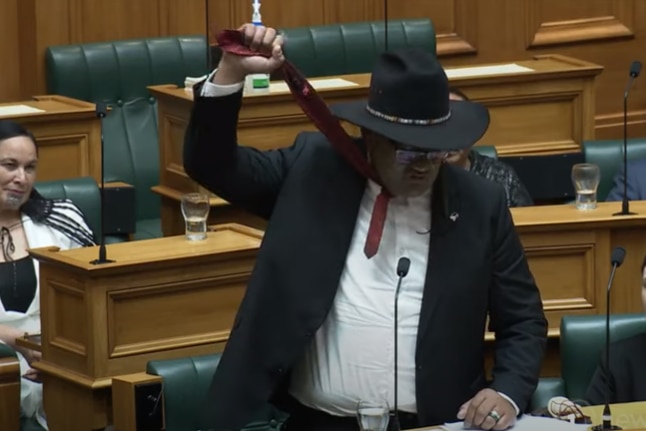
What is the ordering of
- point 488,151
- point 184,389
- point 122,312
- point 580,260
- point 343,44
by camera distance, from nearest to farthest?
point 184,389, point 122,312, point 580,260, point 488,151, point 343,44

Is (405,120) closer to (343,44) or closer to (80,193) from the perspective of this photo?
(80,193)

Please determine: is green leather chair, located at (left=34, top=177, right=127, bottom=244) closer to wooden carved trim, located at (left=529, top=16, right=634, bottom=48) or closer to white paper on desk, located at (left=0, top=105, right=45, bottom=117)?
white paper on desk, located at (left=0, top=105, right=45, bottom=117)

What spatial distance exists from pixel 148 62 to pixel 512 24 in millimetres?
1848

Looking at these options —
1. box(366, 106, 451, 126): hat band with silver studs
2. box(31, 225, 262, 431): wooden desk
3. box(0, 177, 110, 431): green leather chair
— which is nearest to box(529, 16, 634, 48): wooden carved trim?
box(0, 177, 110, 431): green leather chair

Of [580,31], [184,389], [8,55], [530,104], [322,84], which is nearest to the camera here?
[184,389]

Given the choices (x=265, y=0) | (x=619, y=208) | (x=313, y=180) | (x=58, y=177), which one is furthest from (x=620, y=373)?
(x=265, y=0)

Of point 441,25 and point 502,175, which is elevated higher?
point 441,25

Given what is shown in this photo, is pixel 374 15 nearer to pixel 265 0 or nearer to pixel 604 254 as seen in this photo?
pixel 265 0

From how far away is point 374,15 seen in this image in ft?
24.9

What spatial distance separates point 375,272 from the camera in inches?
121

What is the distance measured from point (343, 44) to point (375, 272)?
13.6ft

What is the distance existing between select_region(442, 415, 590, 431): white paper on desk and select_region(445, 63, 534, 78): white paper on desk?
346 cm

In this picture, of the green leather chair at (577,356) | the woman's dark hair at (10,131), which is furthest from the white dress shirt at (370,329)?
the woman's dark hair at (10,131)

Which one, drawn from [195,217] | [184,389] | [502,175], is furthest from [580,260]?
[184,389]
